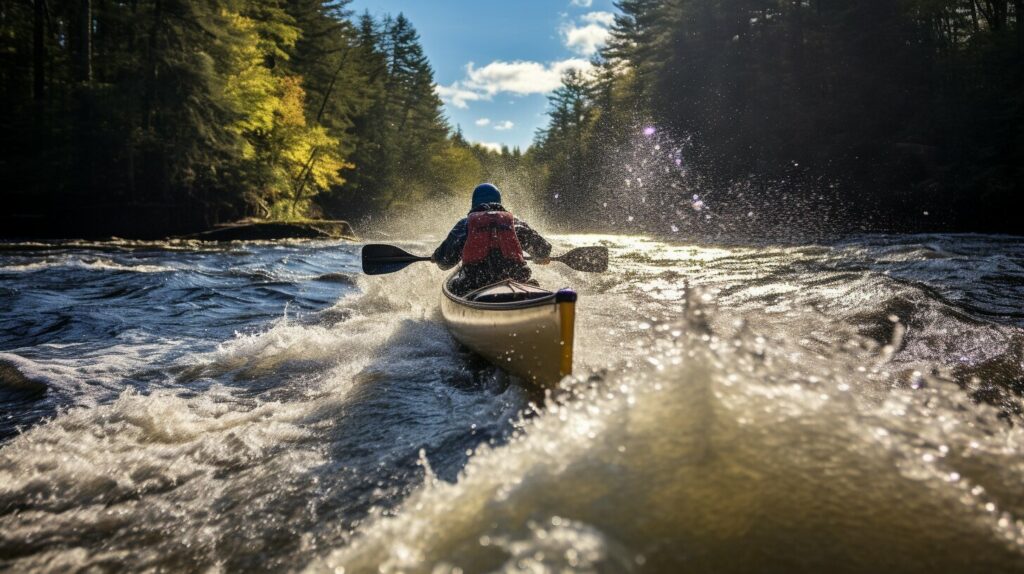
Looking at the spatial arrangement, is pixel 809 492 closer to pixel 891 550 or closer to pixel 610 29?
pixel 891 550

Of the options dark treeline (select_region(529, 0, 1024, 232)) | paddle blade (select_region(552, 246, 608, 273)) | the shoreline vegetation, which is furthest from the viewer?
dark treeline (select_region(529, 0, 1024, 232))

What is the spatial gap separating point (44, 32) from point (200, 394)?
25545mm

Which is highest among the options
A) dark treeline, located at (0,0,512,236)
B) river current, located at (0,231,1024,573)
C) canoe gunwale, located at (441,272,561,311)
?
dark treeline, located at (0,0,512,236)

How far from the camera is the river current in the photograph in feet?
4.96

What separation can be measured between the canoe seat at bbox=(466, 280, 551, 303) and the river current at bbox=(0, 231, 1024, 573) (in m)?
0.70

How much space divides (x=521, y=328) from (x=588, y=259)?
128 inches

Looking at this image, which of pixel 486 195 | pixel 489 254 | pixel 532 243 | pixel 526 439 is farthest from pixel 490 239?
pixel 526 439

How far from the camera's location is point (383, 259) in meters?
7.73

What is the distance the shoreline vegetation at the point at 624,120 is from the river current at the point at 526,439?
14093 mm

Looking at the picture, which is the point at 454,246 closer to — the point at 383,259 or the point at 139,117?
the point at 383,259

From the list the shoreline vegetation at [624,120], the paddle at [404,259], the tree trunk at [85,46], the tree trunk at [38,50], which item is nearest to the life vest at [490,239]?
the paddle at [404,259]

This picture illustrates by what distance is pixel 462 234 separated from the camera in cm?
667

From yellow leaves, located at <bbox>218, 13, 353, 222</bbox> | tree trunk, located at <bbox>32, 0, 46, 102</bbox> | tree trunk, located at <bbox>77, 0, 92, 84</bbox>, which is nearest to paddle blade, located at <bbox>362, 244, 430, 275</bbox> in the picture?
yellow leaves, located at <bbox>218, 13, 353, 222</bbox>

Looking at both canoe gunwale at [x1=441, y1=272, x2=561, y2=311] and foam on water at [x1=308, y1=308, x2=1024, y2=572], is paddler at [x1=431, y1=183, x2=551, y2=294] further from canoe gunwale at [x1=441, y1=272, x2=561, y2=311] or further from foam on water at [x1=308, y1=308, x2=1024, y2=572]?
foam on water at [x1=308, y1=308, x2=1024, y2=572]
